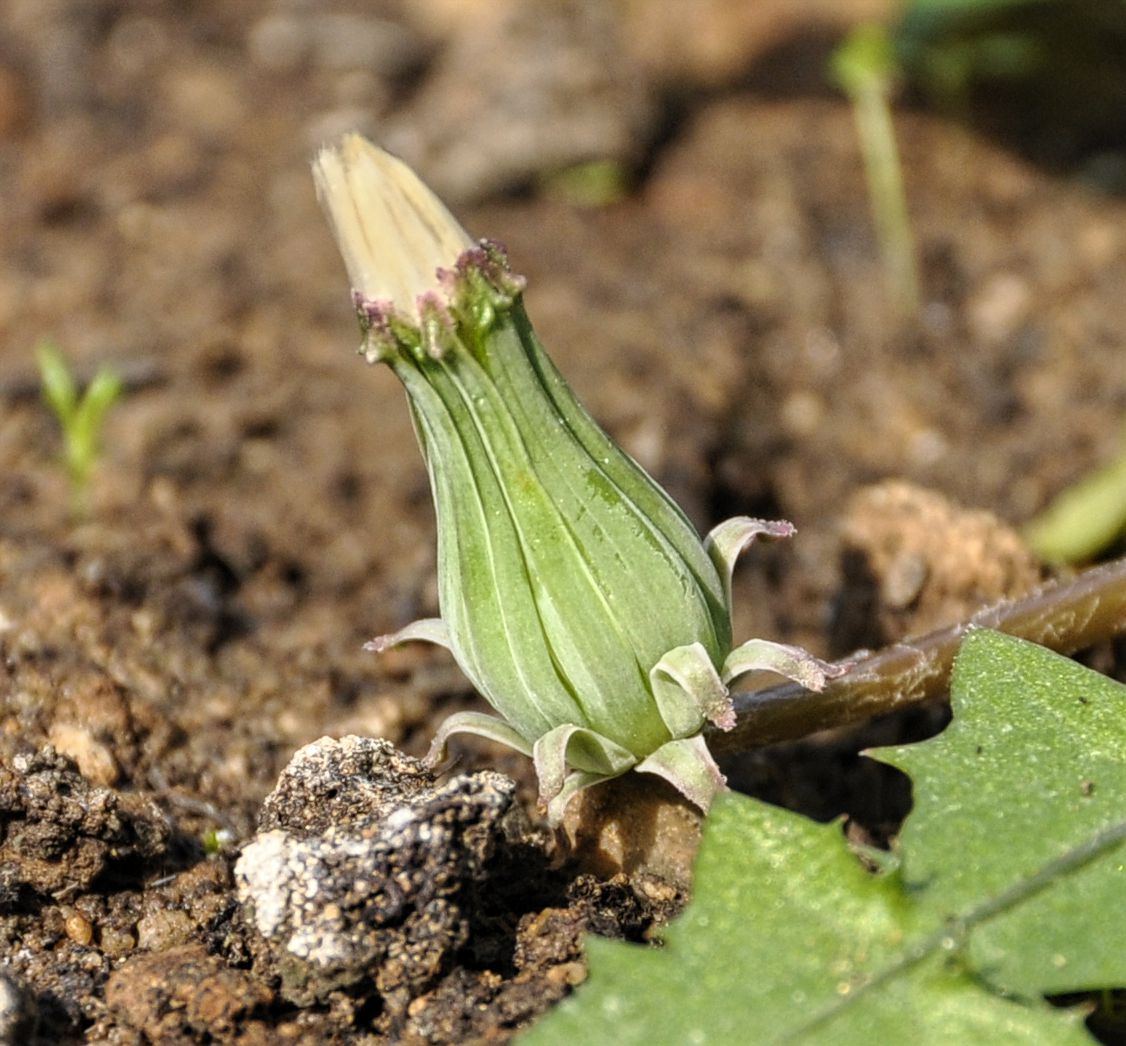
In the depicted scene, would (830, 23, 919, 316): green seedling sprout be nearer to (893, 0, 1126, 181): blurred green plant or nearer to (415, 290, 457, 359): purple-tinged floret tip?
(893, 0, 1126, 181): blurred green plant

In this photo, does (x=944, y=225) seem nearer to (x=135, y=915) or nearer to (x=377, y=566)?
(x=377, y=566)

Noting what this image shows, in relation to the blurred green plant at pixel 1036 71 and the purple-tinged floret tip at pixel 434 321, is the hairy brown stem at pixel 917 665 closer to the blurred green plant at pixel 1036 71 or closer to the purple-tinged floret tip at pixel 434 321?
the purple-tinged floret tip at pixel 434 321

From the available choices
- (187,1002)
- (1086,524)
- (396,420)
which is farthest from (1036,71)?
(187,1002)

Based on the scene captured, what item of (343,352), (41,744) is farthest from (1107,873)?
(343,352)

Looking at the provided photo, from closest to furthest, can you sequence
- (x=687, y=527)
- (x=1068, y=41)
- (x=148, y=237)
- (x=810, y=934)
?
(x=810, y=934), (x=687, y=527), (x=148, y=237), (x=1068, y=41)

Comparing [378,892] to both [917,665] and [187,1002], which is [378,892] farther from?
[917,665]

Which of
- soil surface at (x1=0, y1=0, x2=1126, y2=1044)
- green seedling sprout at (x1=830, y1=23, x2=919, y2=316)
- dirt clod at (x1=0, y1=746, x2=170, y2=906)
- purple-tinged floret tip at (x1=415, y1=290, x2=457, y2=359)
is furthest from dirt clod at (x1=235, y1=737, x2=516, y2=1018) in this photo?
green seedling sprout at (x1=830, y1=23, x2=919, y2=316)
